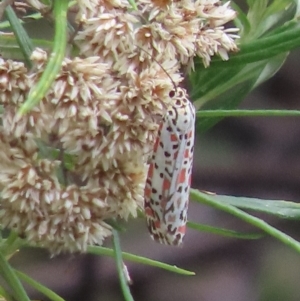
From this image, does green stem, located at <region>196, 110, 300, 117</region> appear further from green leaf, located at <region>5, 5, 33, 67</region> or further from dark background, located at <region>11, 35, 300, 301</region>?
dark background, located at <region>11, 35, 300, 301</region>

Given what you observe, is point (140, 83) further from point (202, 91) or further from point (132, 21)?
point (202, 91)

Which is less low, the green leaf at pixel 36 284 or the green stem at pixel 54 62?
the green stem at pixel 54 62

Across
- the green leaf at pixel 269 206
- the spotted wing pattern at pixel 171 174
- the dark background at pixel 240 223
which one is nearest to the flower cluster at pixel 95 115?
the spotted wing pattern at pixel 171 174

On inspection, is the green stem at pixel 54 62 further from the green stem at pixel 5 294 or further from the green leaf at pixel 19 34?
the green stem at pixel 5 294

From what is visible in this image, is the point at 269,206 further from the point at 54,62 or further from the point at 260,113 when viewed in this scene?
the point at 54,62

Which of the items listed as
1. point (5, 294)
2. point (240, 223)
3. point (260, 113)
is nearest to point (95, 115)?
point (260, 113)
